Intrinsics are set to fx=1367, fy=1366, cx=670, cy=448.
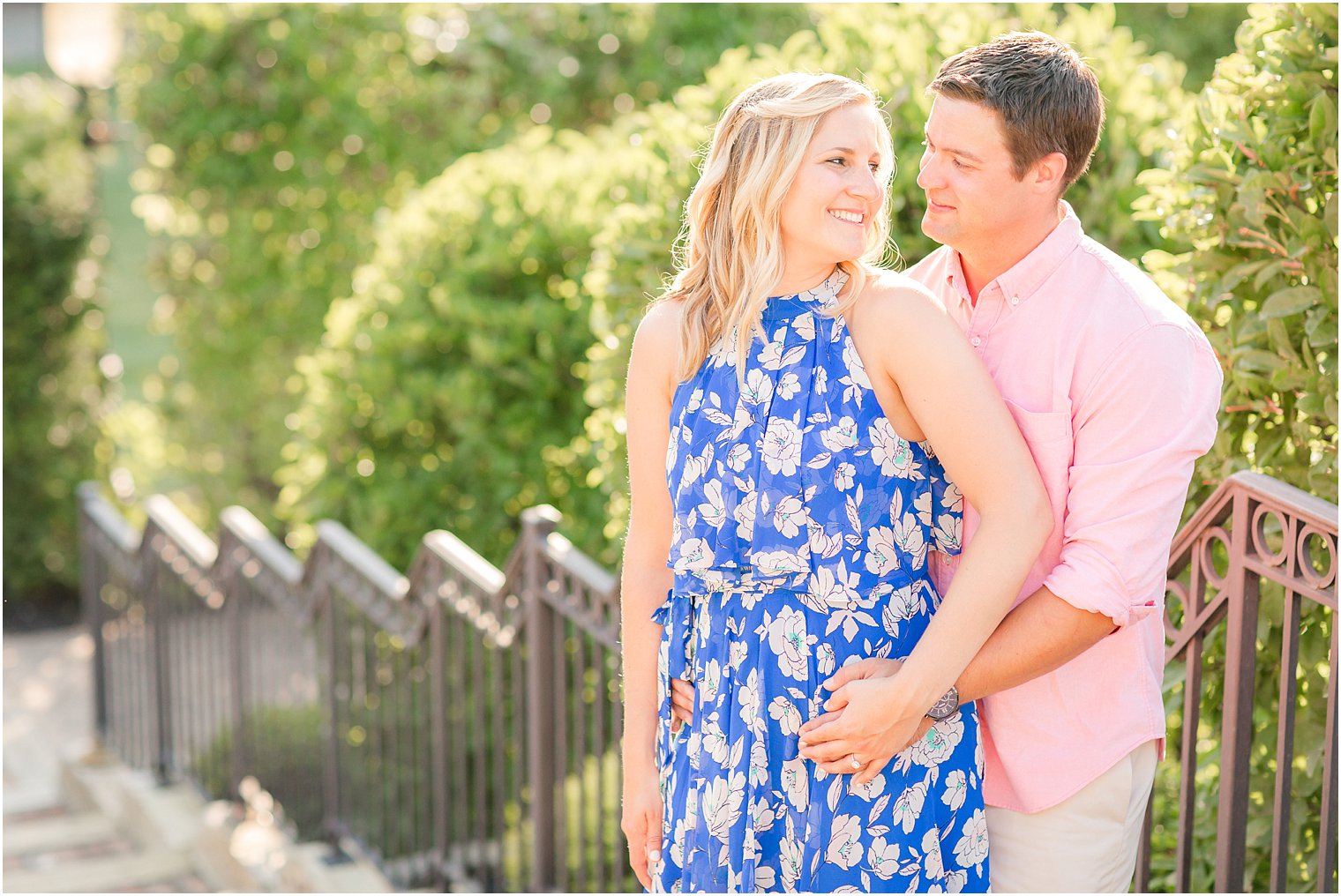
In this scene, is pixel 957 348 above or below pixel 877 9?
below

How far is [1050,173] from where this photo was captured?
6.58ft

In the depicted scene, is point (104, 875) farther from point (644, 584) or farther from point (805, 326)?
point (805, 326)

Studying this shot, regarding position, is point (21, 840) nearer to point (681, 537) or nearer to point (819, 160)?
point (681, 537)

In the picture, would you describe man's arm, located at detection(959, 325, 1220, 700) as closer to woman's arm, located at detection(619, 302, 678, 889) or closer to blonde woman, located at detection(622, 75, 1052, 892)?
blonde woman, located at detection(622, 75, 1052, 892)

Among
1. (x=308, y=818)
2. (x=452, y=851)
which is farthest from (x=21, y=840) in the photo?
(x=452, y=851)

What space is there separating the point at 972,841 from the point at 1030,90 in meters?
1.10

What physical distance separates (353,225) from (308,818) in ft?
19.5

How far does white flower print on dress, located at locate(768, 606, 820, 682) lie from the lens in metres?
2.02

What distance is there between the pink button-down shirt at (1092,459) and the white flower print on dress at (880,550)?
0.44ft

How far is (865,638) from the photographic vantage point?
200cm

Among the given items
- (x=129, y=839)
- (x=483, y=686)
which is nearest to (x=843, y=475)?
(x=483, y=686)

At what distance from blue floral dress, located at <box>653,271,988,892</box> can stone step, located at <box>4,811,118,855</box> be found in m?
4.71

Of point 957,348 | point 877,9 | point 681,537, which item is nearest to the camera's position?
point 957,348

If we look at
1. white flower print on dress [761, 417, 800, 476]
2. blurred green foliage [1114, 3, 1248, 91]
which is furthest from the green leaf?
blurred green foliage [1114, 3, 1248, 91]
